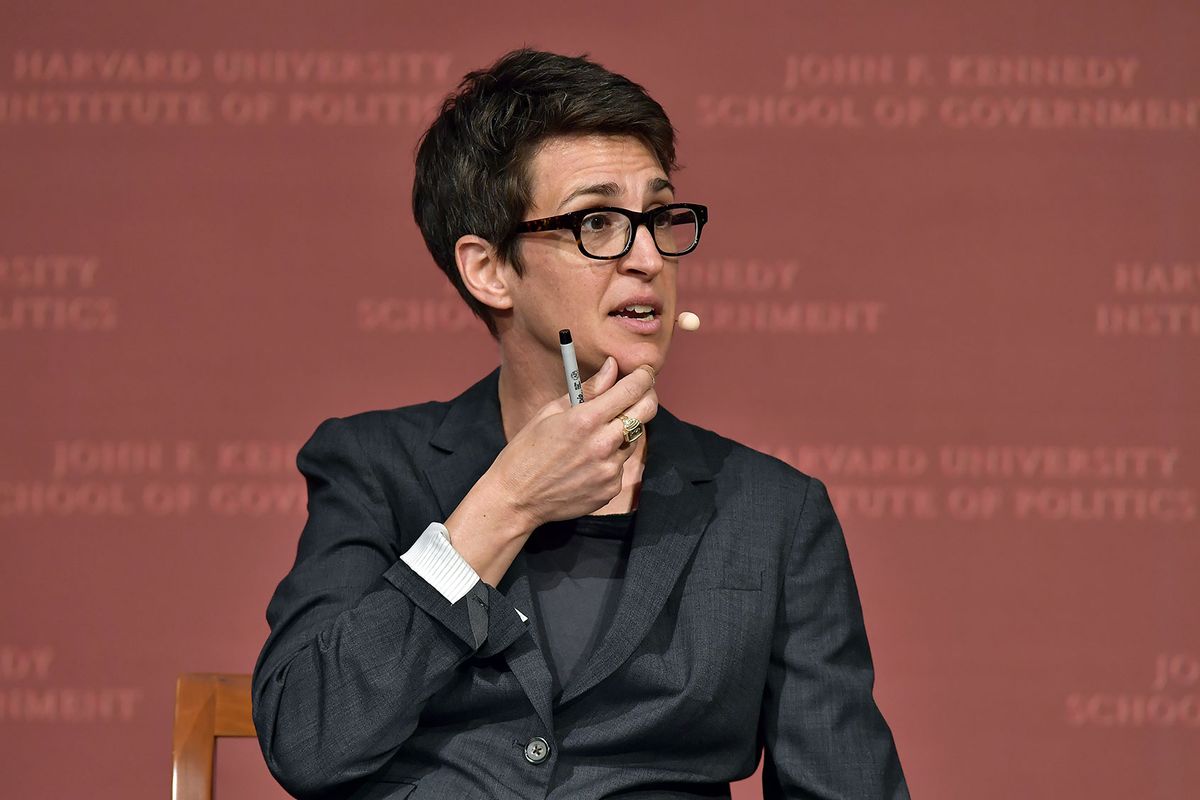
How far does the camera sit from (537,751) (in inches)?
63.3

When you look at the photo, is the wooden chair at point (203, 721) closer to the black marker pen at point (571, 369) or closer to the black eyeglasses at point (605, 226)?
the black marker pen at point (571, 369)

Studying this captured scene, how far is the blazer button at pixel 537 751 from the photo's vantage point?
1.61m

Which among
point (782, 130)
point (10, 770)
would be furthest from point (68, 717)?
point (782, 130)

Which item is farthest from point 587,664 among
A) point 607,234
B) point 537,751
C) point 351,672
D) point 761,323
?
point 761,323

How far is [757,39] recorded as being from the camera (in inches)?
104

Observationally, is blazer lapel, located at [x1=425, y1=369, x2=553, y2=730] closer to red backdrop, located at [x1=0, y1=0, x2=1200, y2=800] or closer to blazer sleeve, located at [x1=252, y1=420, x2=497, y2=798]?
blazer sleeve, located at [x1=252, y1=420, x2=497, y2=798]

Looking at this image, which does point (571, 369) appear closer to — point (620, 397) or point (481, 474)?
point (620, 397)

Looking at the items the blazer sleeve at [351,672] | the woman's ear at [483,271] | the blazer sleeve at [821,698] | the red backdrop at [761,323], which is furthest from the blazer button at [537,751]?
the red backdrop at [761,323]

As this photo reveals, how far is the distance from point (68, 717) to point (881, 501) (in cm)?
158

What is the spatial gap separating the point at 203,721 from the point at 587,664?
63 centimetres

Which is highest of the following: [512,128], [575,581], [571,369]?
[512,128]

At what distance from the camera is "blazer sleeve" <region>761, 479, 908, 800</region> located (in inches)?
66.2

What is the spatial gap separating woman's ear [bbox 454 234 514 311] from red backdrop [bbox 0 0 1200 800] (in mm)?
829

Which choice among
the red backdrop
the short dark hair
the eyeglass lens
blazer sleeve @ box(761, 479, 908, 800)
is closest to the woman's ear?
the short dark hair
